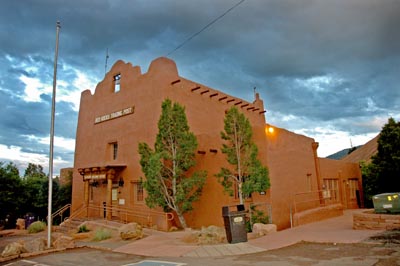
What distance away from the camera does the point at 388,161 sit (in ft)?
68.1

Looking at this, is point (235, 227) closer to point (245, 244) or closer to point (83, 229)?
point (245, 244)

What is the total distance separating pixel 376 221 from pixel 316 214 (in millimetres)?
4267

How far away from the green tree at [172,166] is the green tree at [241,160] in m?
1.69

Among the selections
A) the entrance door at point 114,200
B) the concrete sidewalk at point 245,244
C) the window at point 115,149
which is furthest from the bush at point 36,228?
the concrete sidewalk at point 245,244

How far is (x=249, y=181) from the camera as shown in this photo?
13.2 metres

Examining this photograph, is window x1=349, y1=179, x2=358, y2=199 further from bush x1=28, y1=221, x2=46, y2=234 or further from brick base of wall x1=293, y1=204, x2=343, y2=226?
bush x1=28, y1=221, x2=46, y2=234

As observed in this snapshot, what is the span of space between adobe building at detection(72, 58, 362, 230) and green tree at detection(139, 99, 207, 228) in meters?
0.95

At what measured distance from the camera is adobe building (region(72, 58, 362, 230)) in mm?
14969

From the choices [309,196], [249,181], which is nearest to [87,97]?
[249,181]

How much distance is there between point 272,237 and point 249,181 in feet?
9.47

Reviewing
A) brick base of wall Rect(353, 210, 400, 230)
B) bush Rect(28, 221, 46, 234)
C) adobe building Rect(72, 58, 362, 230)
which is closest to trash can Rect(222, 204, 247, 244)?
adobe building Rect(72, 58, 362, 230)

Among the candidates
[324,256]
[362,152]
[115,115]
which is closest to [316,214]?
[324,256]

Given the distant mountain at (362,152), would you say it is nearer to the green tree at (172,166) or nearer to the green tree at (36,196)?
the green tree at (172,166)

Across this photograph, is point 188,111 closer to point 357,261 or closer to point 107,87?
point 107,87
